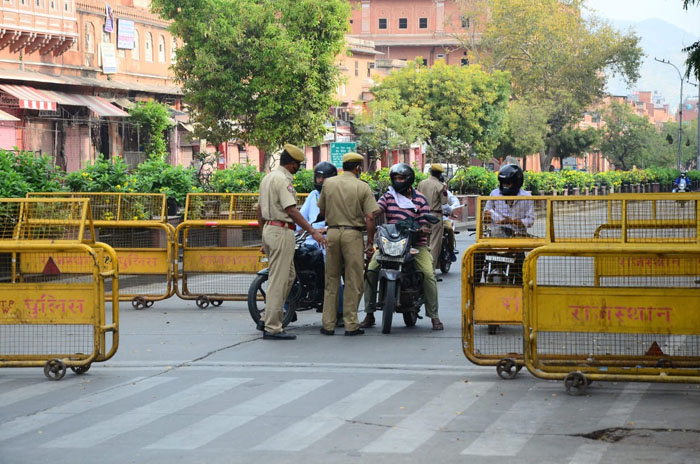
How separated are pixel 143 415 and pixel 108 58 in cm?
4296

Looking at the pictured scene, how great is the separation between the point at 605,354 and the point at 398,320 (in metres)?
4.79

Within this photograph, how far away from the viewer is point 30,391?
29.9ft

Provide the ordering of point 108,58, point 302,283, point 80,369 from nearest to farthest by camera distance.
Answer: point 80,369 < point 302,283 < point 108,58

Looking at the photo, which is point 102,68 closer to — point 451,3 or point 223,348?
point 223,348

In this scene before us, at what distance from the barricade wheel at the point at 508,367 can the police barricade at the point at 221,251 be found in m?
5.40

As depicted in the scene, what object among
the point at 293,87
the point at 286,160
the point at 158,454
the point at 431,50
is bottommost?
the point at 158,454

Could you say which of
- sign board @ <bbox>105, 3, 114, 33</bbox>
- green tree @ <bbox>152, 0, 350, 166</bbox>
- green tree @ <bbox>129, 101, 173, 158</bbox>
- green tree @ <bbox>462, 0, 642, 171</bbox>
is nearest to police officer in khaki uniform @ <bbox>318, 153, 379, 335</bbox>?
green tree @ <bbox>152, 0, 350, 166</bbox>

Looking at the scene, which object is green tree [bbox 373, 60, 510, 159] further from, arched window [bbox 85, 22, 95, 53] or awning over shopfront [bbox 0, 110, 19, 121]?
awning over shopfront [bbox 0, 110, 19, 121]

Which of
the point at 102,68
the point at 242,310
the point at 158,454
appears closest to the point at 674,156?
the point at 102,68

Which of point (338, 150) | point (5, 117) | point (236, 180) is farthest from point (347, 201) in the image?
point (5, 117)

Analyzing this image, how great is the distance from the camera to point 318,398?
852cm

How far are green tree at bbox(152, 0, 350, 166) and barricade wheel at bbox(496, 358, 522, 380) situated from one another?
30909mm

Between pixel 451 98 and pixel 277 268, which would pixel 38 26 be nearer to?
pixel 451 98

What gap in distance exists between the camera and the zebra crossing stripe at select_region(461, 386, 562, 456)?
6.84 metres
